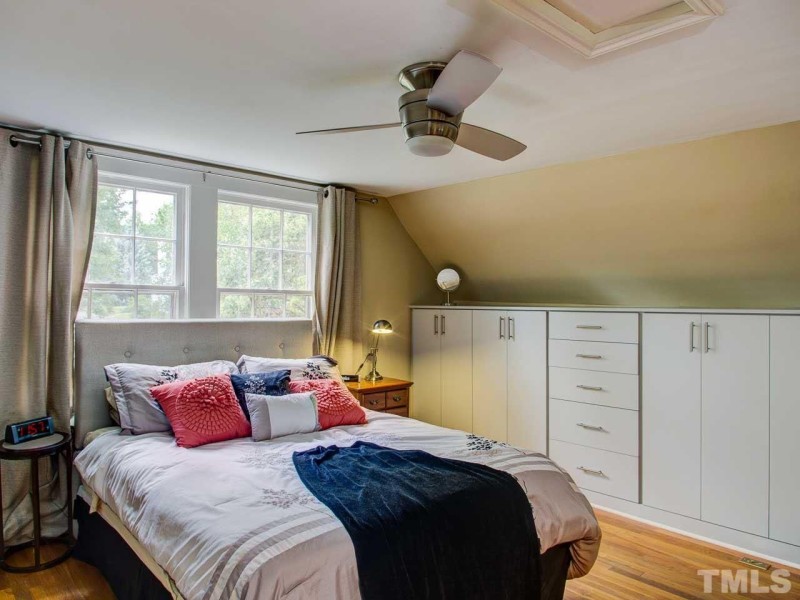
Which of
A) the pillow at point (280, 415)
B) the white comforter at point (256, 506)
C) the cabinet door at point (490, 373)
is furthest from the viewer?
the cabinet door at point (490, 373)

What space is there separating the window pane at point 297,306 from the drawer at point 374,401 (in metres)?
0.91

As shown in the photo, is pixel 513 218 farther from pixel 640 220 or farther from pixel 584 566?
pixel 584 566

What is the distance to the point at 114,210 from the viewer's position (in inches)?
132

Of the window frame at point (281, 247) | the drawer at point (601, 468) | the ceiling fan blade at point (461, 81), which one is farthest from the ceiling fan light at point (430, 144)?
the drawer at point (601, 468)

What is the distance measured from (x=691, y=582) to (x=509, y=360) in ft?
6.35

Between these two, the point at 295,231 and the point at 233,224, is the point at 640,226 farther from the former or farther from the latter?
the point at 233,224

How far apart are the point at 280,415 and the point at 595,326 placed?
2.30 m

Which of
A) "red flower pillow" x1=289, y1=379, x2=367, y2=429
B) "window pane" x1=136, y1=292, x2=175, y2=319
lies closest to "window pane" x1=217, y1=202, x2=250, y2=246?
"window pane" x1=136, y1=292, x2=175, y2=319

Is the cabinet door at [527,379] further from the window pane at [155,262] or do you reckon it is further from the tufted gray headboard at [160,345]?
the window pane at [155,262]

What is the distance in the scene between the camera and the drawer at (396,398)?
402 centimetres

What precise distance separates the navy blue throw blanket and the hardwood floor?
847 mm

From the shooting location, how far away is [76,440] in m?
2.96

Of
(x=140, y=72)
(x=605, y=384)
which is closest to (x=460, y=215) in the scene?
(x=605, y=384)

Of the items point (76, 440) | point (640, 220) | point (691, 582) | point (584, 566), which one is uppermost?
point (640, 220)
